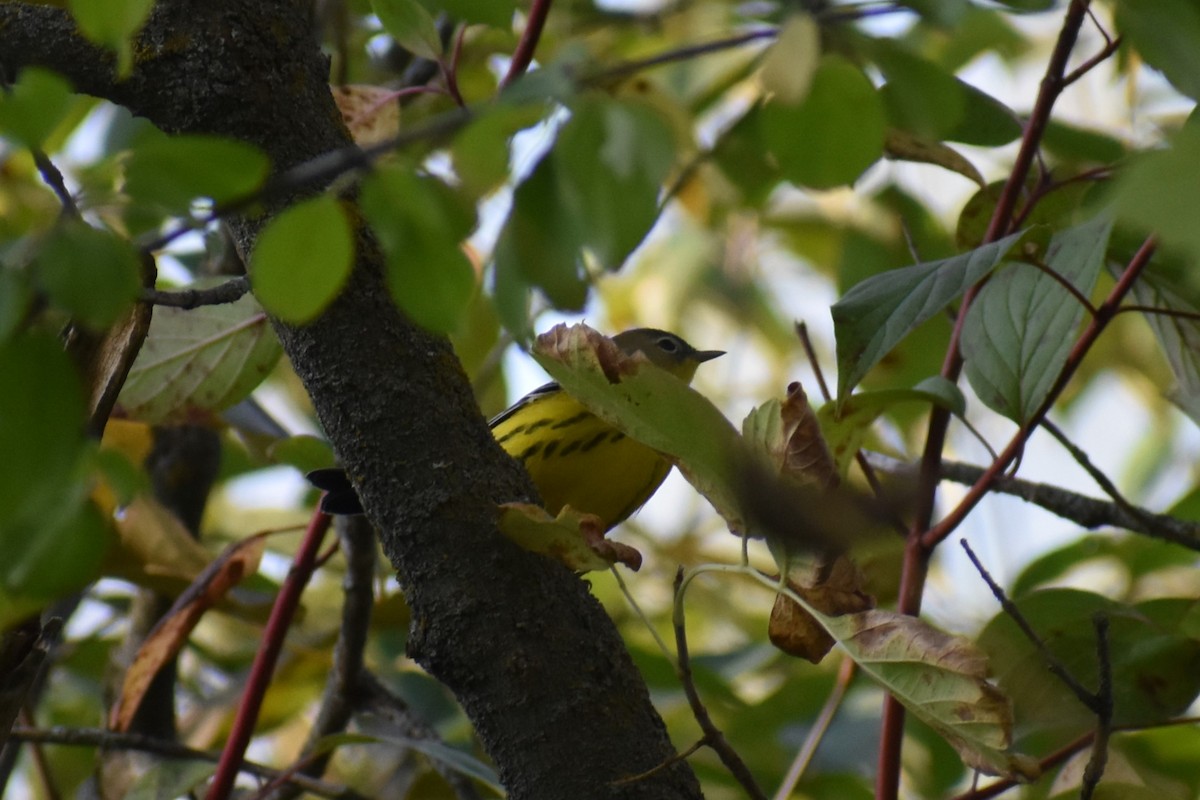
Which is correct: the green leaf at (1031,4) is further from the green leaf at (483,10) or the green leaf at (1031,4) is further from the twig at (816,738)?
the twig at (816,738)

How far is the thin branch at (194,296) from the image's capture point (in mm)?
957

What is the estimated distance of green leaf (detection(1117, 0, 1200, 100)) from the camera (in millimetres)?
1261

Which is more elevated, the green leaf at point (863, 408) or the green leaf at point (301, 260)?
the green leaf at point (301, 260)

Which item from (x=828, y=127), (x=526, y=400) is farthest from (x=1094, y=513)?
(x=526, y=400)

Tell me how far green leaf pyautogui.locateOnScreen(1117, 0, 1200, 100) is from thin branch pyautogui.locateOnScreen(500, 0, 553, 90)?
668 mm

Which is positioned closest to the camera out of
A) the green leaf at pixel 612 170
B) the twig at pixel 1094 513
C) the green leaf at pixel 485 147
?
the green leaf at pixel 485 147

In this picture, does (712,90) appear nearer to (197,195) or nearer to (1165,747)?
(1165,747)

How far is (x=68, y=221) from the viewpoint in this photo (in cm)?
68

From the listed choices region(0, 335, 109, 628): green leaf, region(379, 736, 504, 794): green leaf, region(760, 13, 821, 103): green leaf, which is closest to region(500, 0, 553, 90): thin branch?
region(760, 13, 821, 103): green leaf

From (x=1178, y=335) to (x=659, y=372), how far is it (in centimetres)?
74

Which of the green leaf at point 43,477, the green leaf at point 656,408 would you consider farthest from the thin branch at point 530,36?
the green leaf at point 43,477

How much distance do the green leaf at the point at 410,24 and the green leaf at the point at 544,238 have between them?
0.31 m

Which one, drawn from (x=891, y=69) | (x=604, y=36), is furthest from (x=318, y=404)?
(x=604, y=36)

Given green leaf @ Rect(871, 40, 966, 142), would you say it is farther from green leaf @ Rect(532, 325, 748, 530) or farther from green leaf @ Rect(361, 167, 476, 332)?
green leaf @ Rect(361, 167, 476, 332)
